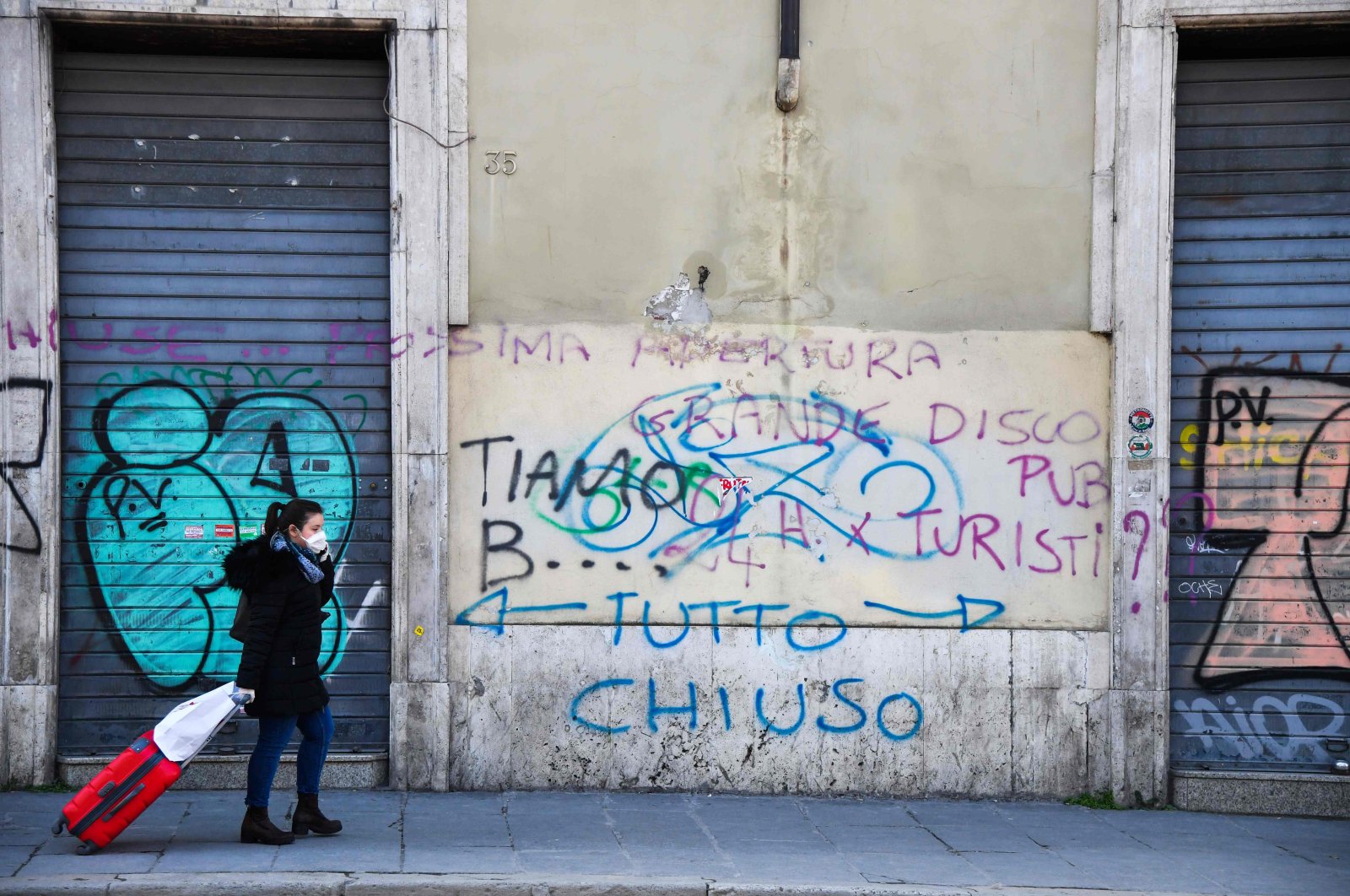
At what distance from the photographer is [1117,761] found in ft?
24.1

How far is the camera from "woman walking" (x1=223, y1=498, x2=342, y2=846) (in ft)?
18.8

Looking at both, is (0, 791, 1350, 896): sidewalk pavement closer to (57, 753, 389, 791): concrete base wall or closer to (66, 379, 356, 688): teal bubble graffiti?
(57, 753, 389, 791): concrete base wall

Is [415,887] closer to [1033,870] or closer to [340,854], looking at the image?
[340,854]

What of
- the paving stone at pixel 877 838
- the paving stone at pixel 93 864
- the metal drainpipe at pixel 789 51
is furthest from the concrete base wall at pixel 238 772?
the metal drainpipe at pixel 789 51

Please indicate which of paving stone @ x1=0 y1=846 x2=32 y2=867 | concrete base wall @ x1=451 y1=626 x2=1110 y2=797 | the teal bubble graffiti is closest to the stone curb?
paving stone @ x1=0 y1=846 x2=32 y2=867

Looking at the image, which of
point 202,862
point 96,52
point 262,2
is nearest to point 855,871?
point 202,862

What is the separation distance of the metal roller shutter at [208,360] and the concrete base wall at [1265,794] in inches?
184

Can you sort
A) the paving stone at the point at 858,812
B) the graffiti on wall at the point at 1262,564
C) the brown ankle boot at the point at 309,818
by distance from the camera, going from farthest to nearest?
the graffiti on wall at the point at 1262,564
the paving stone at the point at 858,812
the brown ankle boot at the point at 309,818

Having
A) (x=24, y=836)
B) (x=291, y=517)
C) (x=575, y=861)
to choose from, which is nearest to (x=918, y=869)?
(x=575, y=861)

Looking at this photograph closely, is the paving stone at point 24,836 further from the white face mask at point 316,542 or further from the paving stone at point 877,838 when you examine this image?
the paving stone at point 877,838

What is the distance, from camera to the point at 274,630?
5.74 metres

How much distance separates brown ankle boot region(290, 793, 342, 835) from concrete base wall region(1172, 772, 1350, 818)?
473cm

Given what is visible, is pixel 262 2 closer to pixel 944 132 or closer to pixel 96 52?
pixel 96 52

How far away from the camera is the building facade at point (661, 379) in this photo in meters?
7.26
